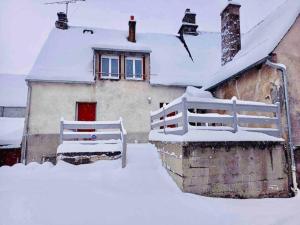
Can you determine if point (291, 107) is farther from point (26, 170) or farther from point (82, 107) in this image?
point (82, 107)

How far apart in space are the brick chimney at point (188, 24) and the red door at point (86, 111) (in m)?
9.37

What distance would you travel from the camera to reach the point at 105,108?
1367cm

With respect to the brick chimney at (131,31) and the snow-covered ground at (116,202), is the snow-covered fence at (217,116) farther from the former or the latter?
the brick chimney at (131,31)

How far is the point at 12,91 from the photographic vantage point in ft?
82.3

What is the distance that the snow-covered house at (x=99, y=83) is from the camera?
1300cm

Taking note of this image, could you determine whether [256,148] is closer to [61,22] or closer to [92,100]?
[92,100]

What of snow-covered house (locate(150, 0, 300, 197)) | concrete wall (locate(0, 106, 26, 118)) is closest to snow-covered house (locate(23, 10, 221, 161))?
snow-covered house (locate(150, 0, 300, 197))

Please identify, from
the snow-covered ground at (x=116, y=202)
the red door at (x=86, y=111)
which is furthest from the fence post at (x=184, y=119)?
the red door at (x=86, y=111)

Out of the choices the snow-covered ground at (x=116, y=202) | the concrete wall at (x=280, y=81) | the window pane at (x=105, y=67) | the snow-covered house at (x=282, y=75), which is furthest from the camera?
the window pane at (x=105, y=67)

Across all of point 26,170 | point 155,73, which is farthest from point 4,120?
point 26,170

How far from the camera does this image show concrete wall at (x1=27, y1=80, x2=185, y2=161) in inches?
507

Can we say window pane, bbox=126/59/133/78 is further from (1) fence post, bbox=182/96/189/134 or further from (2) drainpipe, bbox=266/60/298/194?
(1) fence post, bbox=182/96/189/134

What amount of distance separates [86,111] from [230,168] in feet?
29.9

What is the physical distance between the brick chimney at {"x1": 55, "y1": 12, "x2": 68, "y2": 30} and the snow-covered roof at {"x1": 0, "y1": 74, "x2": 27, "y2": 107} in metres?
10.0
